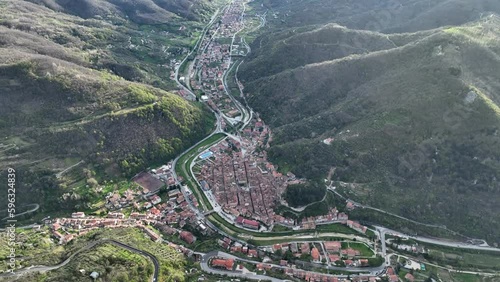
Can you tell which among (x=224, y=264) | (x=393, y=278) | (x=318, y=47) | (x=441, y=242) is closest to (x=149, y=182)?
(x=224, y=264)

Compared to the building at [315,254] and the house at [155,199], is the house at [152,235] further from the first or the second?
the building at [315,254]

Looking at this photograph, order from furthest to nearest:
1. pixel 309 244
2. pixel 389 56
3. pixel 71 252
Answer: pixel 389 56 → pixel 309 244 → pixel 71 252

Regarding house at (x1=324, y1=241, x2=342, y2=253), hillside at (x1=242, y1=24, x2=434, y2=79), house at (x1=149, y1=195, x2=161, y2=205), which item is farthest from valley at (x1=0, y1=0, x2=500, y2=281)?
hillside at (x1=242, y1=24, x2=434, y2=79)

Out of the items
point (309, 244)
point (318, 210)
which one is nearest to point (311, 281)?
point (309, 244)

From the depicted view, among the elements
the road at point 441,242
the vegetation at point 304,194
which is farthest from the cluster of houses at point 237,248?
the road at point 441,242

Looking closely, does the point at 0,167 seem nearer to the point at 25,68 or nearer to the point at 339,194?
the point at 25,68
